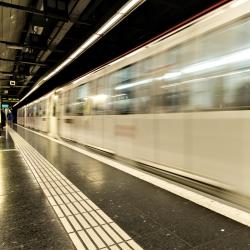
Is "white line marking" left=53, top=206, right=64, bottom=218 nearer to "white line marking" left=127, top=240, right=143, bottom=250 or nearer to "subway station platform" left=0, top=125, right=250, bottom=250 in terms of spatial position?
"subway station platform" left=0, top=125, right=250, bottom=250

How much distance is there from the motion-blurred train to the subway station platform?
60cm

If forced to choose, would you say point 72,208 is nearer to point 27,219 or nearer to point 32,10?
point 27,219

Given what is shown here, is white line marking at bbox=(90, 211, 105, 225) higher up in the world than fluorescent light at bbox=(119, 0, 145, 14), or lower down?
lower down

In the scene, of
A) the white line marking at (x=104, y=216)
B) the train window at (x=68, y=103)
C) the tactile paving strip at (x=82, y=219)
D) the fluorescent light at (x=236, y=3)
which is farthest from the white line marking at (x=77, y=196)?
the train window at (x=68, y=103)

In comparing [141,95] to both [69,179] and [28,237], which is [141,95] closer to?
[69,179]

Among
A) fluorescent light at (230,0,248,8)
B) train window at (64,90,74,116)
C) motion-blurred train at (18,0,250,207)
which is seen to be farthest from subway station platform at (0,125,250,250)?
train window at (64,90,74,116)

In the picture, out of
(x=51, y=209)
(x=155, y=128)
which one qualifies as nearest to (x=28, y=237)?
(x=51, y=209)

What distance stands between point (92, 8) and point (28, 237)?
6.91 metres

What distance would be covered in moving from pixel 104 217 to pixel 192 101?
2117 mm

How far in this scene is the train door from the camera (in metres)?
12.8

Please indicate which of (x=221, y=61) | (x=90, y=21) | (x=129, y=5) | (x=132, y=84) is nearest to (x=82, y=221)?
(x=221, y=61)

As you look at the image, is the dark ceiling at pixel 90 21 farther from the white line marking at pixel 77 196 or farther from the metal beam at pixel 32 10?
the white line marking at pixel 77 196

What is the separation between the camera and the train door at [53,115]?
1282 centimetres

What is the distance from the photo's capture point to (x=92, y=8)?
25.1ft
